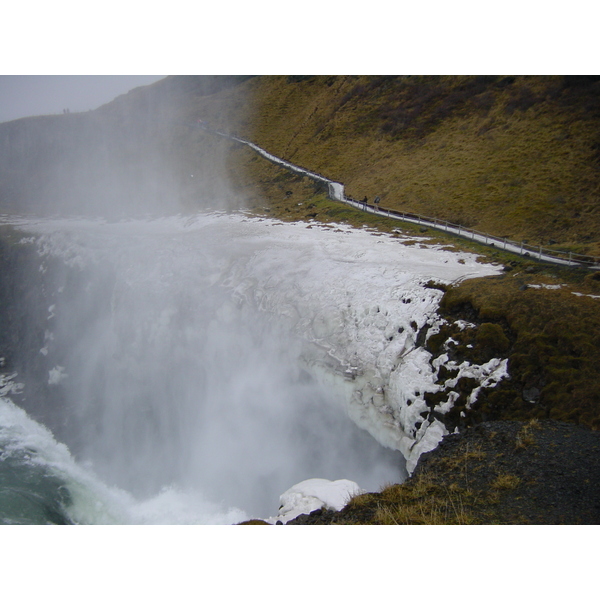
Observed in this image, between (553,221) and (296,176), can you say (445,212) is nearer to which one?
(553,221)

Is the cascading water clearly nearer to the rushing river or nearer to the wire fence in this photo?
the rushing river

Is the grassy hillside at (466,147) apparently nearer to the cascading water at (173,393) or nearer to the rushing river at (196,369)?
the rushing river at (196,369)

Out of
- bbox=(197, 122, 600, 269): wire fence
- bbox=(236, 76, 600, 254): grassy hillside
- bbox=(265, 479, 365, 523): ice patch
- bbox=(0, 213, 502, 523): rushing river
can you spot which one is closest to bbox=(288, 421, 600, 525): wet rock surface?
bbox=(265, 479, 365, 523): ice patch

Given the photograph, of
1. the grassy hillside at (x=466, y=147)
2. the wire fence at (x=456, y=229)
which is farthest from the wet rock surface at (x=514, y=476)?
the grassy hillside at (x=466, y=147)

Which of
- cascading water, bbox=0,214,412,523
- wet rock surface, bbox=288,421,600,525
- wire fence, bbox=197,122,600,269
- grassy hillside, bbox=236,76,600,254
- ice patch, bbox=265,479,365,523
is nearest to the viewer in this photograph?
wet rock surface, bbox=288,421,600,525

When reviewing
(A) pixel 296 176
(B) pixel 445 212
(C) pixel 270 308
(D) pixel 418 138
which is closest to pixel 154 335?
(C) pixel 270 308

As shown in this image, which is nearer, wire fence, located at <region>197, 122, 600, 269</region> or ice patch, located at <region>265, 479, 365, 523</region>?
ice patch, located at <region>265, 479, 365, 523</region>

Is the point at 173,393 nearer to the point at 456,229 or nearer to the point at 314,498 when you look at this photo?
the point at 314,498

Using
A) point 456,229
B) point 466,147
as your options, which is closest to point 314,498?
point 456,229
